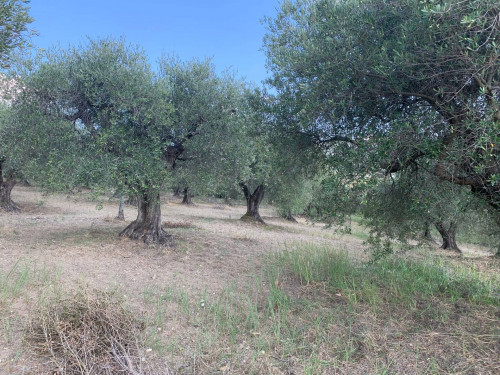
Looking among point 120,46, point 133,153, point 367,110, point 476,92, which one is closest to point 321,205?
point 367,110

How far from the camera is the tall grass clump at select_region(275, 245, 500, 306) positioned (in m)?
6.09

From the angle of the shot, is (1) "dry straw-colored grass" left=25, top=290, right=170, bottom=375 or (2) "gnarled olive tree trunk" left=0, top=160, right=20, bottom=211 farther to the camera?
(2) "gnarled olive tree trunk" left=0, top=160, right=20, bottom=211

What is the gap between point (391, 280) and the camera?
6.64m

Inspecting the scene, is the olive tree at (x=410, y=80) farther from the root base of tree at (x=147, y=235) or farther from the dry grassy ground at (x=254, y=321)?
the root base of tree at (x=147, y=235)

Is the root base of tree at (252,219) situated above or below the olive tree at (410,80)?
below

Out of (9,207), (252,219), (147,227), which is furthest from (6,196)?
(252,219)

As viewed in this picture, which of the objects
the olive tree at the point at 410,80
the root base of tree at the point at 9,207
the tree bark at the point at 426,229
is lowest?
the root base of tree at the point at 9,207

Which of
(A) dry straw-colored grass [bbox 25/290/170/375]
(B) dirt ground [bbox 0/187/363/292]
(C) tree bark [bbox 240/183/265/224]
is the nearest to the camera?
(A) dry straw-colored grass [bbox 25/290/170/375]

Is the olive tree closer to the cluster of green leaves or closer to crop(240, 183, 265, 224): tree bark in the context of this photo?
the cluster of green leaves

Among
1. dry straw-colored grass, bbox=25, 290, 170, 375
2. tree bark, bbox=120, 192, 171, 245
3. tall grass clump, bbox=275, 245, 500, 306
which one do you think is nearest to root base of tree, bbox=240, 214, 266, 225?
tree bark, bbox=120, 192, 171, 245

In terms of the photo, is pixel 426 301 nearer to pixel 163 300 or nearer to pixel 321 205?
pixel 321 205

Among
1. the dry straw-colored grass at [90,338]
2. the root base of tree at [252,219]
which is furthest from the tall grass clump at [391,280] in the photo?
the root base of tree at [252,219]

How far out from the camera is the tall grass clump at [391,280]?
20.0ft

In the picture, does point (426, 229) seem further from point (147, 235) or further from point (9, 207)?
point (9, 207)
